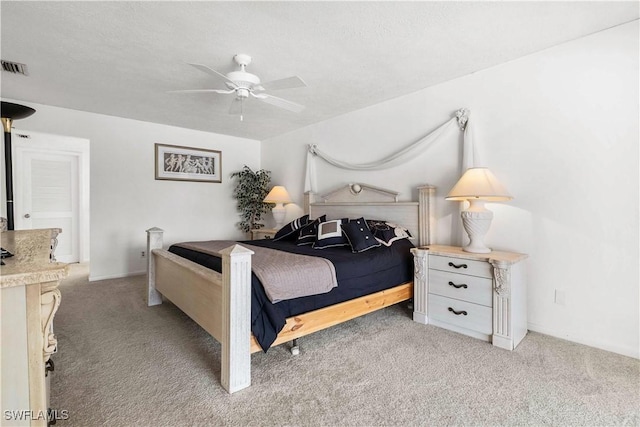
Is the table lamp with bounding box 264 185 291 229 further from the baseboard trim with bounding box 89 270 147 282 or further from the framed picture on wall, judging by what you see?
the baseboard trim with bounding box 89 270 147 282

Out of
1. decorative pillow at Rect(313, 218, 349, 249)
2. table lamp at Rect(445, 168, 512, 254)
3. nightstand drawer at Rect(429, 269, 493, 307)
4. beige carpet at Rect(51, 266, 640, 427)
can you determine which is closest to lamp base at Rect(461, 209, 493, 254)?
table lamp at Rect(445, 168, 512, 254)

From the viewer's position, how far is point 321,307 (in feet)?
7.49

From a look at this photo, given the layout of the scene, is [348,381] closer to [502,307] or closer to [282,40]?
[502,307]

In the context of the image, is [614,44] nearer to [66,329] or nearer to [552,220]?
[552,220]

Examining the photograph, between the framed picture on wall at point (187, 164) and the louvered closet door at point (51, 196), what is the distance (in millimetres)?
2314

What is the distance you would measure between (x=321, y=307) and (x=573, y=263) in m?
2.06

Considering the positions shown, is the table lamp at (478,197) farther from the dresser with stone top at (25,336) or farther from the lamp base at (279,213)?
the lamp base at (279,213)

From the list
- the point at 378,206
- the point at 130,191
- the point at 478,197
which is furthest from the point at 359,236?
the point at 130,191

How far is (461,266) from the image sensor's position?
2613mm

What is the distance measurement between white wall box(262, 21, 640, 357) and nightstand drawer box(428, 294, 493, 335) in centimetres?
57

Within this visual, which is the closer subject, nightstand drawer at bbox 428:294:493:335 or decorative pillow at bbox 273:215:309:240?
nightstand drawer at bbox 428:294:493:335

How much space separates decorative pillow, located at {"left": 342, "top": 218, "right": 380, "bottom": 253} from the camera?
2.98 m

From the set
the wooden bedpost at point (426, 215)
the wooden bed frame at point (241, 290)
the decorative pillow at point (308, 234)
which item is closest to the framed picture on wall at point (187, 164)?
the wooden bed frame at point (241, 290)

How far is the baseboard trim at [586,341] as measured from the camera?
2217mm
